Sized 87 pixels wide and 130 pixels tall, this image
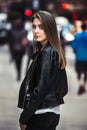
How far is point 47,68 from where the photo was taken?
5387 millimetres

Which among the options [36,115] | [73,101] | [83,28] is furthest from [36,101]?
[83,28]

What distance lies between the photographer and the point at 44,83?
539 centimetres

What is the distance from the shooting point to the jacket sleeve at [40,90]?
538 cm

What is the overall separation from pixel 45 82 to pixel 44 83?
11 mm

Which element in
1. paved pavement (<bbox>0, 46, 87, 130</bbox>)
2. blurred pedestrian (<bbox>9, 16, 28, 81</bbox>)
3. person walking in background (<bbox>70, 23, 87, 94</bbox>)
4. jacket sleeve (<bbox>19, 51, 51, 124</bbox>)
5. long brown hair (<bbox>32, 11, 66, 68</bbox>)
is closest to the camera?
jacket sleeve (<bbox>19, 51, 51, 124</bbox>)

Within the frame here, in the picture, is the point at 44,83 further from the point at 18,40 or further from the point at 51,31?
the point at 18,40

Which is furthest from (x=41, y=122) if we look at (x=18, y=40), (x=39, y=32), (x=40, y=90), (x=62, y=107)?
(x=18, y=40)

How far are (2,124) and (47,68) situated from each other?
16.6 feet

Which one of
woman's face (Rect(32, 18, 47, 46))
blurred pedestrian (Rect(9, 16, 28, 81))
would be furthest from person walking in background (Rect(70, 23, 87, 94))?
woman's face (Rect(32, 18, 47, 46))

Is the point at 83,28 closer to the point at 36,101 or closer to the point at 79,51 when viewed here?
the point at 79,51

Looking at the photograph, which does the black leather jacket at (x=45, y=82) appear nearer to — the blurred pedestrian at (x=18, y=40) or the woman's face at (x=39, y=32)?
the woman's face at (x=39, y=32)

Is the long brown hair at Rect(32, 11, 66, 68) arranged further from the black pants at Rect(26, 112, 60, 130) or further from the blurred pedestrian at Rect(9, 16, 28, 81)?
the blurred pedestrian at Rect(9, 16, 28, 81)

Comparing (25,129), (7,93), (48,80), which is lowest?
(7,93)

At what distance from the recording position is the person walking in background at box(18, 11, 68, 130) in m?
5.39
